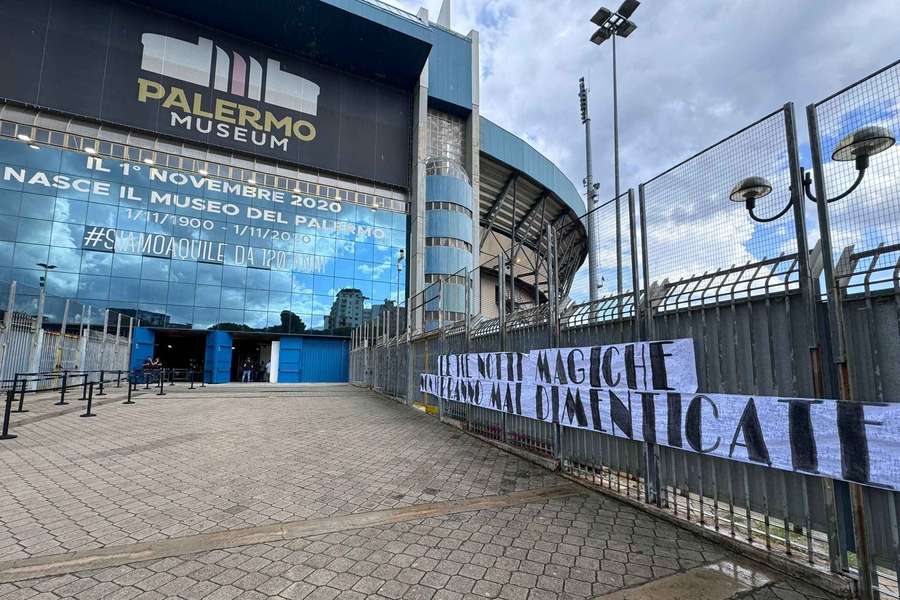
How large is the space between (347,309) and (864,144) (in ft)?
103

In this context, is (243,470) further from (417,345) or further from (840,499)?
(417,345)

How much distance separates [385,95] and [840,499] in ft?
116

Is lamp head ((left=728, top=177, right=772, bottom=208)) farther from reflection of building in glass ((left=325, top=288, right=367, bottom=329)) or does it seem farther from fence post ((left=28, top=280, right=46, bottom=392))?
reflection of building in glass ((left=325, top=288, right=367, bottom=329))

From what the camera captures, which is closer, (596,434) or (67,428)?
(596,434)

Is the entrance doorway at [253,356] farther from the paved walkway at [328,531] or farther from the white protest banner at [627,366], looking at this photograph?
the white protest banner at [627,366]

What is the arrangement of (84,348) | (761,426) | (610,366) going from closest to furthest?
(761,426), (610,366), (84,348)

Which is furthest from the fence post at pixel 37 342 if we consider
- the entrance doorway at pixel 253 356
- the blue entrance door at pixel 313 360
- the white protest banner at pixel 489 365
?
the entrance doorway at pixel 253 356

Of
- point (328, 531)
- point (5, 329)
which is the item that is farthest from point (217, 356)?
point (328, 531)

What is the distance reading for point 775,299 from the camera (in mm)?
3348

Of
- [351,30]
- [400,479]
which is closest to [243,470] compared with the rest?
[400,479]

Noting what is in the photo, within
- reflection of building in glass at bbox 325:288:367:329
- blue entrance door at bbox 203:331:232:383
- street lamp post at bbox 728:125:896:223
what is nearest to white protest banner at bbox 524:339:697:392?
street lamp post at bbox 728:125:896:223

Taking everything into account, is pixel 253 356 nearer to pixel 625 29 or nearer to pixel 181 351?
pixel 181 351

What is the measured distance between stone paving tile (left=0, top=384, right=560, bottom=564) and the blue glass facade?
20442 mm

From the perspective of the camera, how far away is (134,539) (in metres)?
3.48
